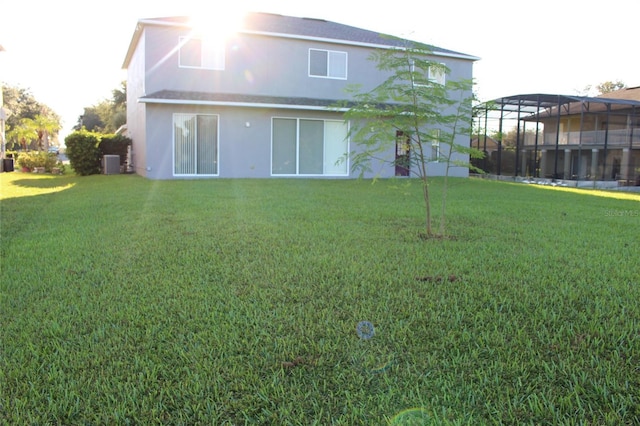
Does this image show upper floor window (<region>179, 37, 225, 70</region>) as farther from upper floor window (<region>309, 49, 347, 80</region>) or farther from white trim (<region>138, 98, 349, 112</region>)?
upper floor window (<region>309, 49, 347, 80</region>)

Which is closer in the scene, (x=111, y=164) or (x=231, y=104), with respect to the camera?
(x=231, y=104)

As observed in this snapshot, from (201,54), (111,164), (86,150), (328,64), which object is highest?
(328,64)

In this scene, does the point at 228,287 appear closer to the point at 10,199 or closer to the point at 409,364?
the point at 409,364

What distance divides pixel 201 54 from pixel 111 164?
5.57 meters

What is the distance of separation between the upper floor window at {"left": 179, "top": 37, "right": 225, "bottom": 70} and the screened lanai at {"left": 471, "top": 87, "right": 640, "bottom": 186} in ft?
40.1

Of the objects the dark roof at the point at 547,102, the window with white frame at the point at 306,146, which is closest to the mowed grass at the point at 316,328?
the window with white frame at the point at 306,146

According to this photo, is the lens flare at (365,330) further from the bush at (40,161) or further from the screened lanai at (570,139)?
the bush at (40,161)

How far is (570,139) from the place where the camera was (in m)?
25.5

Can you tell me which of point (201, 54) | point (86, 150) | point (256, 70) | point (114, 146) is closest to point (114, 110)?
point (114, 146)

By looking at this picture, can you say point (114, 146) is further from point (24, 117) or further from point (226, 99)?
point (24, 117)

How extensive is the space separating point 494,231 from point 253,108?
12.0 meters

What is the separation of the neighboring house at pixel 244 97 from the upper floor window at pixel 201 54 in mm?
34

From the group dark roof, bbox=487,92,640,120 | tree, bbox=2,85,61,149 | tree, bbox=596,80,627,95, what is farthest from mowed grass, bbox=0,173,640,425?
tree, bbox=596,80,627,95

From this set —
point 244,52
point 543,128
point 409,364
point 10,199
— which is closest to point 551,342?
point 409,364
